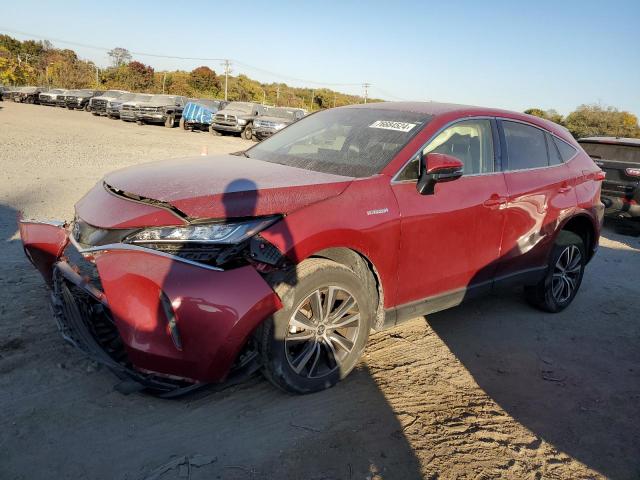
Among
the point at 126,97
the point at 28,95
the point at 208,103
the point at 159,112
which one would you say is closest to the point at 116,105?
the point at 126,97

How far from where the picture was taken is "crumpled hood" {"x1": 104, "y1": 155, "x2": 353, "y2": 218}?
8.96 feet

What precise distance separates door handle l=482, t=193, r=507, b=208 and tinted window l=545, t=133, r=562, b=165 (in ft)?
3.45

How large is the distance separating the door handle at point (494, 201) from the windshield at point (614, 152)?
611 centimetres

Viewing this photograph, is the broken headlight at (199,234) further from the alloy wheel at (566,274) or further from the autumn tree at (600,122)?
the autumn tree at (600,122)

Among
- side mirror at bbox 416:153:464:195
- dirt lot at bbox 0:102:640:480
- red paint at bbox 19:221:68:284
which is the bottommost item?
dirt lot at bbox 0:102:640:480

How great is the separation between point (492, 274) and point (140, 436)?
288cm

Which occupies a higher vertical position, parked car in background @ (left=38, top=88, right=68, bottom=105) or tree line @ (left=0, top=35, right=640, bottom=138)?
tree line @ (left=0, top=35, right=640, bottom=138)

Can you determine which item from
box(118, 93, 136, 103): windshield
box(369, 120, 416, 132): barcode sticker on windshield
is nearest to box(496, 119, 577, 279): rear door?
box(369, 120, 416, 132): barcode sticker on windshield

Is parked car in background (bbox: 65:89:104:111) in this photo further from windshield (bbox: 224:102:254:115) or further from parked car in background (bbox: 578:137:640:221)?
parked car in background (bbox: 578:137:640:221)

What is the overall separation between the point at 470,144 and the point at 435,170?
2.88 ft

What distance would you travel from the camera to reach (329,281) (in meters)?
2.97

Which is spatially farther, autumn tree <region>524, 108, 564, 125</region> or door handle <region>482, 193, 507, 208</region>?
autumn tree <region>524, 108, 564, 125</region>

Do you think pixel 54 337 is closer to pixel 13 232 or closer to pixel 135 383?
pixel 135 383

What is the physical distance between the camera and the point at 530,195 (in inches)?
168
